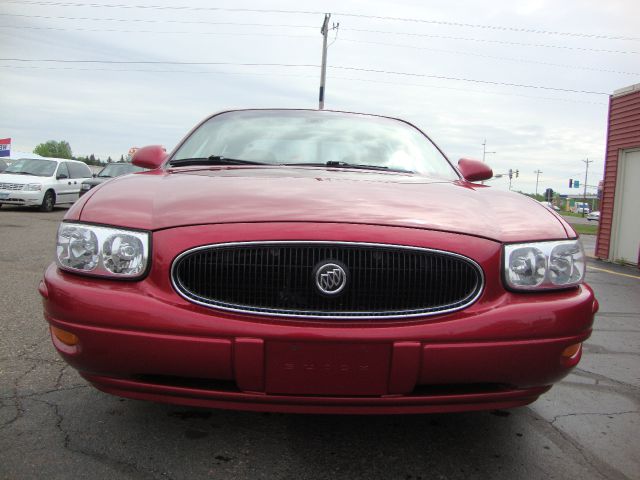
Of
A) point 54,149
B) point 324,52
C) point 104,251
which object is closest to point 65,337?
Result: point 104,251

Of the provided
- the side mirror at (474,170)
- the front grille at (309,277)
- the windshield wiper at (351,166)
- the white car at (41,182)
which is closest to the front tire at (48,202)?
the white car at (41,182)

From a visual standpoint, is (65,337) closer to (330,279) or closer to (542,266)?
(330,279)

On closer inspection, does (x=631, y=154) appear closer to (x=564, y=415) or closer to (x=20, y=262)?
(x=564, y=415)

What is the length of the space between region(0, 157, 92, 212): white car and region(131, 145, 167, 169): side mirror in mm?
13010

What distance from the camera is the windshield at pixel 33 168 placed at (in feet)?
50.1

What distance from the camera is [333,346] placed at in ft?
5.56

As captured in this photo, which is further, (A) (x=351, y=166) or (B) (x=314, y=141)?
(B) (x=314, y=141)

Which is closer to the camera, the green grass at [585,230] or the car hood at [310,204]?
the car hood at [310,204]

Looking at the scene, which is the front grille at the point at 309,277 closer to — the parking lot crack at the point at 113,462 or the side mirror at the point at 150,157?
the parking lot crack at the point at 113,462

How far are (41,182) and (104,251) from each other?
48.1 feet

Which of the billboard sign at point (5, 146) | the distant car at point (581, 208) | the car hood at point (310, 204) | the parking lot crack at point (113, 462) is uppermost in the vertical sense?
the billboard sign at point (5, 146)

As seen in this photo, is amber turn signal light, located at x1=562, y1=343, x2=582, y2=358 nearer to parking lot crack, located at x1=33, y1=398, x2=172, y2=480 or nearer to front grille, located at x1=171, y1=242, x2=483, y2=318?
front grille, located at x1=171, y1=242, x2=483, y2=318

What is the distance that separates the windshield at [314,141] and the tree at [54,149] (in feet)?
419

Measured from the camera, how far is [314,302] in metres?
1.80
